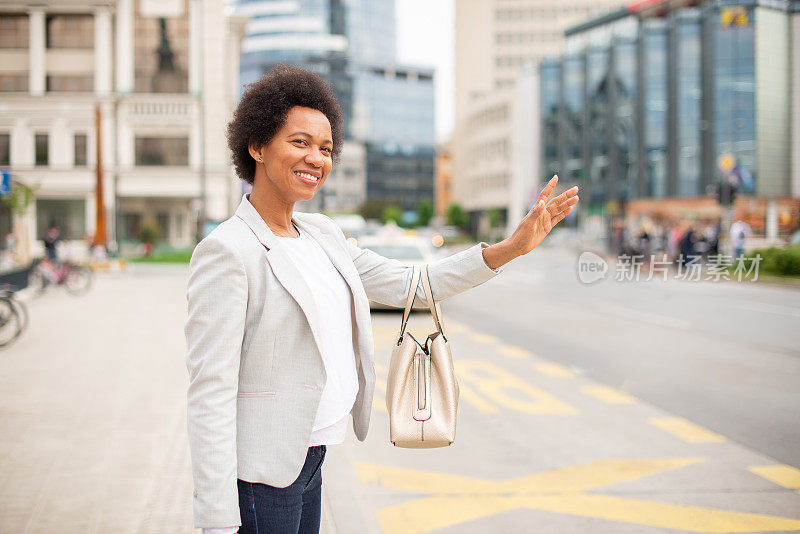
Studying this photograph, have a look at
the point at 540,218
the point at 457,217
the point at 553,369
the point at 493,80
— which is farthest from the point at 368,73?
the point at 540,218

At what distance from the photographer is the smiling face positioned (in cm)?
228

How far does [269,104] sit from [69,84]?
1116 cm

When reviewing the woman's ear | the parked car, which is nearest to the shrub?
the woman's ear

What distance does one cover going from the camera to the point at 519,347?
11125mm

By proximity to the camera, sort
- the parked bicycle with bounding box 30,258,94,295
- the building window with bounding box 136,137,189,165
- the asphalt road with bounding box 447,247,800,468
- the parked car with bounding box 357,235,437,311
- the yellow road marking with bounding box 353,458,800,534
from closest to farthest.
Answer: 1. the yellow road marking with bounding box 353,458,800,534
2. the asphalt road with bounding box 447,247,800,468
3. the parked car with bounding box 357,235,437,311
4. the parked bicycle with bounding box 30,258,94,295
5. the building window with bounding box 136,137,189,165

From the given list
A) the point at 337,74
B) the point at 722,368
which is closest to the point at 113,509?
the point at 722,368

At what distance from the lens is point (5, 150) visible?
12.2 metres

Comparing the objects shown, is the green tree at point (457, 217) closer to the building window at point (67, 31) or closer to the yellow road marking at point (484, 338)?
the building window at point (67, 31)

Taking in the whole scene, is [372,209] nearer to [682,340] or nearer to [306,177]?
[682,340]

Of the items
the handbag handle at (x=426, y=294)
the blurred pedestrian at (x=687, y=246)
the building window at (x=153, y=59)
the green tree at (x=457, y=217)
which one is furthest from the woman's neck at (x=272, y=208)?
the green tree at (x=457, y=217)

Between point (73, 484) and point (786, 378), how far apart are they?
4453 mm

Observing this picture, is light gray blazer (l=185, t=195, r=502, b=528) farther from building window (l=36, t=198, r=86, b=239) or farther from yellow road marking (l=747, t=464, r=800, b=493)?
building window (l=36, t=198, r=86, b=239)

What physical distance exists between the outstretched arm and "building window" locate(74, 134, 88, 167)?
12.0 meters

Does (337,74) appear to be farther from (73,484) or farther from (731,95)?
(73,484)
